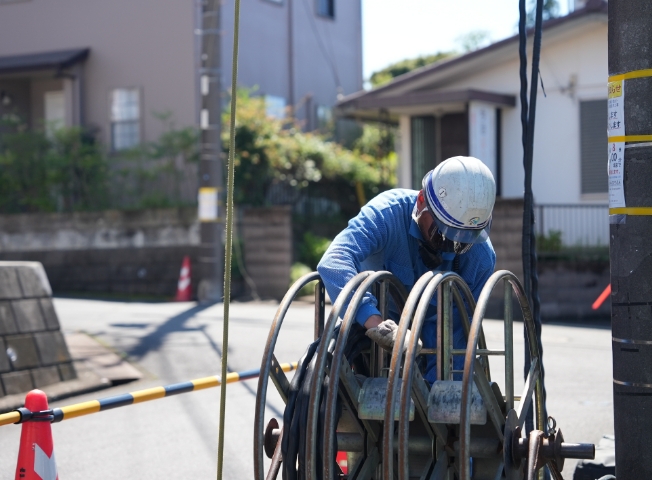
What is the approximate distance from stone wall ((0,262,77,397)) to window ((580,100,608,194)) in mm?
10964

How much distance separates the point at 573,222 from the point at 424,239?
11.9 metres

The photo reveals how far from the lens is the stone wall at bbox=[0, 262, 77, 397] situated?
747 cm

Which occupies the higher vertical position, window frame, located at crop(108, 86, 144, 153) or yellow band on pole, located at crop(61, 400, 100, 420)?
window frame, located at crop(108, 86, 144, 153)

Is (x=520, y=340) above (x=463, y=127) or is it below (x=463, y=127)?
below

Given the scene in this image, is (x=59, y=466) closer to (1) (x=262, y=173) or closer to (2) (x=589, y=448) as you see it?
(2) (x=589, y=448)

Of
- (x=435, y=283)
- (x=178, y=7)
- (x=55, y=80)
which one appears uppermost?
(x=178, y=7)

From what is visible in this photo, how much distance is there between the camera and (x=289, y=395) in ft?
11.2

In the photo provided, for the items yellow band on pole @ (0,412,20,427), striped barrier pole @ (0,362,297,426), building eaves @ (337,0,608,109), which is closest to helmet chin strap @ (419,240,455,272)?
striped barrier pole @ (0,362,297,426)

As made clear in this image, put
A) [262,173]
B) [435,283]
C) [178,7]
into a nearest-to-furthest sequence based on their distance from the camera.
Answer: [435,283] < [262,173] < [178,7]

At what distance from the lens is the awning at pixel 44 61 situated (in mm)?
20469

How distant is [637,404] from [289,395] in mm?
1408

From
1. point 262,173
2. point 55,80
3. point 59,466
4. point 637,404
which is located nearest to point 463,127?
point 262,173

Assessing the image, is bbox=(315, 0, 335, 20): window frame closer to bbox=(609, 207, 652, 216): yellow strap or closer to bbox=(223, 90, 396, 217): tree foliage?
bbox=(223, 90, 396, 217): tree foliage

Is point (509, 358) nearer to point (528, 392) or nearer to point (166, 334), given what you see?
point (528, 392)
